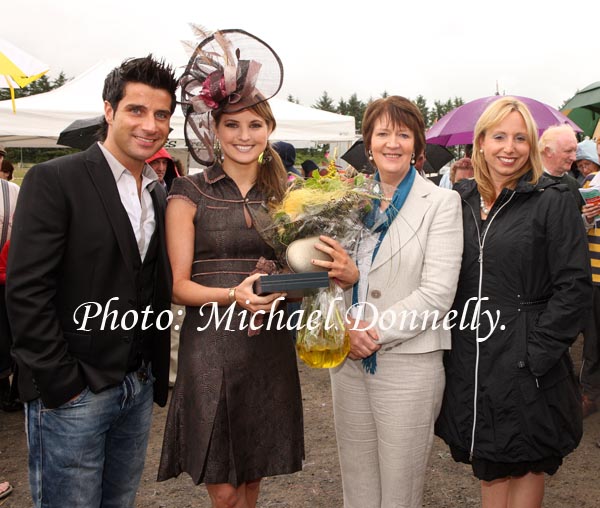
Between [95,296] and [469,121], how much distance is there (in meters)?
6.75

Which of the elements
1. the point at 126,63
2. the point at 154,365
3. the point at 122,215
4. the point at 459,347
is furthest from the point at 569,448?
the point at 126,63

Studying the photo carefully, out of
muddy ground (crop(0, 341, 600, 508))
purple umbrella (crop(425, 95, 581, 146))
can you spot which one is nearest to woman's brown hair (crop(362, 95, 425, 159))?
muddy ground (crop(0, 341, 600, 508))

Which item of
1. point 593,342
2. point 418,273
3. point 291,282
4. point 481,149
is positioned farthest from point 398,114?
point 593,342

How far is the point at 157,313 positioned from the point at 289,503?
6.04 ft

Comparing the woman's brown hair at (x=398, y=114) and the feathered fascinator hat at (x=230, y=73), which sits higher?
the feathered fascinator hat at (x=230, y=73)

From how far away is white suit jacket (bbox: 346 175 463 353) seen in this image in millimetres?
2400

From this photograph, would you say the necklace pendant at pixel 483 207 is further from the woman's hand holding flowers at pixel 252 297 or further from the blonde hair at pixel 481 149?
the woman's hand holding flowers at pixel 252 297

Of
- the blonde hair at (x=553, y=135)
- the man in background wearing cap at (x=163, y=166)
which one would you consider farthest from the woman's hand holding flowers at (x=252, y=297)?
the blonde hair at (x=553, y=135)

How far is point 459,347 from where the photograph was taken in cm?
255

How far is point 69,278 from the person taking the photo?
2.03m

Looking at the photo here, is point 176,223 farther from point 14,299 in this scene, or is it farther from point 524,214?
point 524,214

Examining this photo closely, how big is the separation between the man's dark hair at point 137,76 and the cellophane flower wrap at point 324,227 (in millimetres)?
688

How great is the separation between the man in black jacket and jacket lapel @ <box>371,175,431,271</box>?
3.12ft

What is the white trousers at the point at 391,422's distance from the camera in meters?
2.45
